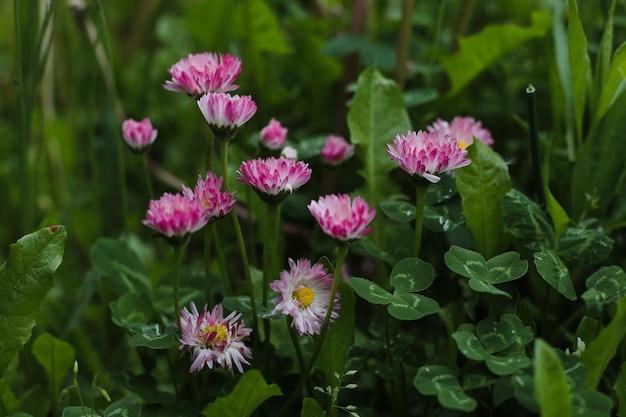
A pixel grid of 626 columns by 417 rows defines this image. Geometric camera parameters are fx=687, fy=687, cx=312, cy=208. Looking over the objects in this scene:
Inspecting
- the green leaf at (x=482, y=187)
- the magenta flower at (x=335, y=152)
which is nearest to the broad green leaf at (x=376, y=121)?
the magenta flower at (x=335, y=152)

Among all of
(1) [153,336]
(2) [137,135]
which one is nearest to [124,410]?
(1) [153,336]

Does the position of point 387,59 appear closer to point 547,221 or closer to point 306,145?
point 306,145

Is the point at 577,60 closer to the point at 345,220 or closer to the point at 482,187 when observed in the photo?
the point at 482,187

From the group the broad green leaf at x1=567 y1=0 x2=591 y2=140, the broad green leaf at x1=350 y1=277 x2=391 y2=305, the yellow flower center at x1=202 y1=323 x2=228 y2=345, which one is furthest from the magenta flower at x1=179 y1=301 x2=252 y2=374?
the broad green leaf at x1=567 y1=0 x2=591 y2=140

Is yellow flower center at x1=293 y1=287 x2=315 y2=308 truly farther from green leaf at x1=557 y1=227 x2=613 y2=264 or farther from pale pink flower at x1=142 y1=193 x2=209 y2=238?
green leaf at x1=557 y1=227 x2=613 y2=264

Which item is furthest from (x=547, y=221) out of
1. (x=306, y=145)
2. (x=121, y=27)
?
(x=121, y=27)

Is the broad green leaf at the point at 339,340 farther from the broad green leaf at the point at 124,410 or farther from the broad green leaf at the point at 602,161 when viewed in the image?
the broad green leaf at the point at 602,161
